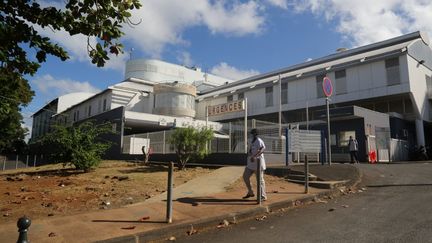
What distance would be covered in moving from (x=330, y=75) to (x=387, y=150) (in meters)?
10.9

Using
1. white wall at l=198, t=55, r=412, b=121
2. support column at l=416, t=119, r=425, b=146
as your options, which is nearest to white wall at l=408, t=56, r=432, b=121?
support column at l=416, t=119, r=425, b=146

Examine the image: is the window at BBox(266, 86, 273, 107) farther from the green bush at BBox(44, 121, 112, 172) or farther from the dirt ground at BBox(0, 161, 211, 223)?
the dirt ground at BBox(0, 161, 211, 223)

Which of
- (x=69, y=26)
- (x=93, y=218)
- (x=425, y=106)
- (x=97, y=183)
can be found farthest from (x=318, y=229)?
(x=425, y=106)

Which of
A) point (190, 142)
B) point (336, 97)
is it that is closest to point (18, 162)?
point (190, 142)

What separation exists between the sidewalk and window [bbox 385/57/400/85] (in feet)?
78.2

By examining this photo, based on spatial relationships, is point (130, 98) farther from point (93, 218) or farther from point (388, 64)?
point (93, 218)

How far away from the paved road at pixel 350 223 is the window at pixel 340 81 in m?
24.4

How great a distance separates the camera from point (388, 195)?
9609mm

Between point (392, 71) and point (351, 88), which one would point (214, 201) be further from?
point (351, 88)

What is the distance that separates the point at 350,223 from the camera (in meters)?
6.63

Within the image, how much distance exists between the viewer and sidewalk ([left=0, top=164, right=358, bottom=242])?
5660 mm

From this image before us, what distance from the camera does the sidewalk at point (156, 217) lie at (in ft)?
18.6

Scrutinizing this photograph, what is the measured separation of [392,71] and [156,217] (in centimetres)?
2921

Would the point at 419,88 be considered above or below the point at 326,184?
above
